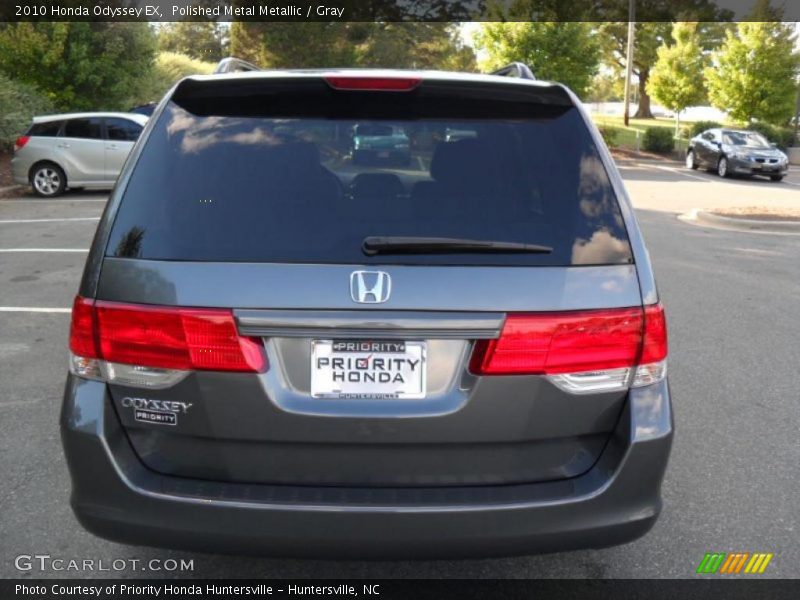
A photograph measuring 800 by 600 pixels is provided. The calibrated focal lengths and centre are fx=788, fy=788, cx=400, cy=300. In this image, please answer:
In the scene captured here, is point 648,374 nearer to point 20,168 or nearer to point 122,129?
point 122,129

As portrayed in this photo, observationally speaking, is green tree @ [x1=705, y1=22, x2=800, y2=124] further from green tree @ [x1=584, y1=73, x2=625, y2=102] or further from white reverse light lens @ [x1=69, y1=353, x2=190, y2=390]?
green tree @ [x1=584, y1=73, x2=625, y2=102]

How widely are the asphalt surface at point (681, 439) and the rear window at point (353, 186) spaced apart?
1.41m

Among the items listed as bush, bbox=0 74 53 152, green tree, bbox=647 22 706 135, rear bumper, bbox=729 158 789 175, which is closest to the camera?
bush, bbox=0 74 53 152

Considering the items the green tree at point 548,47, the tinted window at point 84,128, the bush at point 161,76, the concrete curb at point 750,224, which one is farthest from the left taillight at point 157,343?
the green tree at point 548,47

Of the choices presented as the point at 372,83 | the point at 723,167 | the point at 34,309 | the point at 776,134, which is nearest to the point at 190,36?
the point at 776,134

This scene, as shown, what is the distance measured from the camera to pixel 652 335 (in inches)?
96.6

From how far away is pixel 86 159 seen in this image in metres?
16.2

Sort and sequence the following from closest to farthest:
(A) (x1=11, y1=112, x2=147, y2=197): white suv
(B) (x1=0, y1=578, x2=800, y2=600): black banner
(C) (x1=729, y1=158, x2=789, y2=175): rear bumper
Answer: (B) (x1=0, y1=578, x2=800, y2=600): black banner
(A) (x1=11, y1=112, x2=147, y2=197): white suv
(C) (x1=729, y1=158, x2=789, y2=175): rear bumper

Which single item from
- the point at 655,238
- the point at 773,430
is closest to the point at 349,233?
the point at 773,430

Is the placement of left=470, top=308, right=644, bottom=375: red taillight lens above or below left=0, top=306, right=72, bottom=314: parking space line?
above

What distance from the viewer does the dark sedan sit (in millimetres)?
23719

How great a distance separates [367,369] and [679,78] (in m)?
41.7

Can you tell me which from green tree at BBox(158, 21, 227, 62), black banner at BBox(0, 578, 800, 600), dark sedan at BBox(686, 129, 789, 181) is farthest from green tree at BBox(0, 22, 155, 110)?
green tree at BBox(158, 21, 227, 62)

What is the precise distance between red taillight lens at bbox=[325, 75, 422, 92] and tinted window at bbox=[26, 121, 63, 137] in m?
15.3
